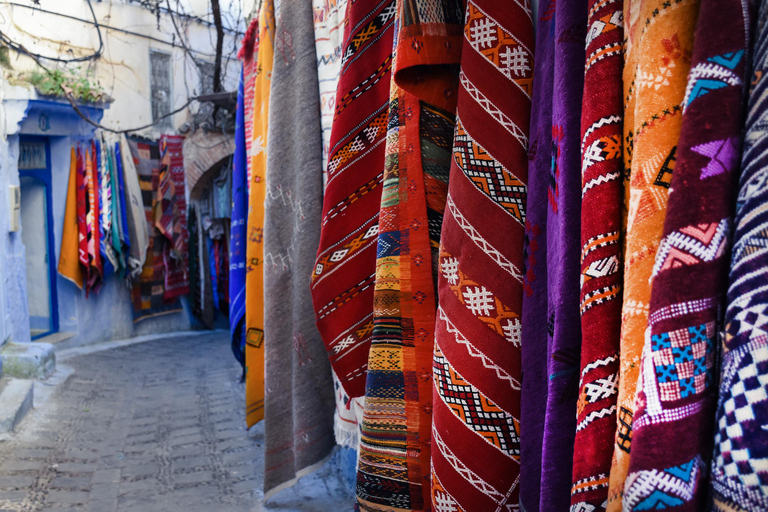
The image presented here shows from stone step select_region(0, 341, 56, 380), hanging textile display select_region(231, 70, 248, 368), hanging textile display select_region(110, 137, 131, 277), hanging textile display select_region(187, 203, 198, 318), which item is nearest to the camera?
hanging textile display select_region(231, 70, 248, 368)

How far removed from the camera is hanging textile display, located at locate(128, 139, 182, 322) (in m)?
7.87

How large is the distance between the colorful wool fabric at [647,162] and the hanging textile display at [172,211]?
7998 mm

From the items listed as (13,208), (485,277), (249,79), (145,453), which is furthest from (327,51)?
(13,208)

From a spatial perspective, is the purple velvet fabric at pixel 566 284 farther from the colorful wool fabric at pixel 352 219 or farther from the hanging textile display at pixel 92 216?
the hanging textile display at pixel 92 216

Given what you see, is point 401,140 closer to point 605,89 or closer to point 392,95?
point 392,95

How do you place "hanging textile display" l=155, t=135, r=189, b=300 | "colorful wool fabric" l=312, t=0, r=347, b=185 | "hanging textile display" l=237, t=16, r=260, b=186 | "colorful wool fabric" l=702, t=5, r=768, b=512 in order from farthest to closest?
1. "hanging textile display" l=155, t=135, r=189, b=300
2. "hanging textile display" l=237, t=16, r=260, b=186
3. "colorful wool fabric" l=312, t=0, r=347, b=185
4. "colorful wool fabric" l=702, t=5, r=768, b=512

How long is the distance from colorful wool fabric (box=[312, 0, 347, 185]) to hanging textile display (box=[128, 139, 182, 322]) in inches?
257

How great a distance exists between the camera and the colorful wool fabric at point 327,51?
5.97 feet

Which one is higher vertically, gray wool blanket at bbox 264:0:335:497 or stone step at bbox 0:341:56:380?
gray wool blanket at bbox 264:0:335:497

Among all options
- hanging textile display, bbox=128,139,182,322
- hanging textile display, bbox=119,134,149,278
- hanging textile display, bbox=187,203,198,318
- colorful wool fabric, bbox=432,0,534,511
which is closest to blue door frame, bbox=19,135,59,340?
hanging textile display, bbox=119,134,149,278

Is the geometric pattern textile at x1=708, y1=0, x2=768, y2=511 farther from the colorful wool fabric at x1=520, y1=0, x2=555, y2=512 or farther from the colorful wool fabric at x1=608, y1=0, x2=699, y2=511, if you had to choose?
the colorful wool fabric at x1=520, y1=0, x2=555, y2=512

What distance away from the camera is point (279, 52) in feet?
6.16

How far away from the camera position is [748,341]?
47 centimetres

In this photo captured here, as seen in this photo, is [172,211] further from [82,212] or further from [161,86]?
[161,86]
